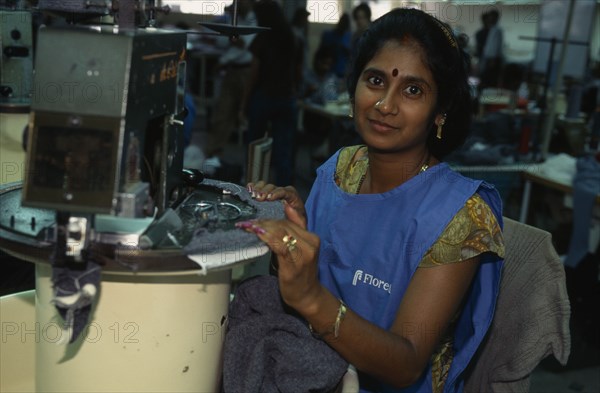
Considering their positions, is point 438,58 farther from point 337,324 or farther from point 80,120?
point 80,120

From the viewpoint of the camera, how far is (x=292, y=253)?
106 centimetres

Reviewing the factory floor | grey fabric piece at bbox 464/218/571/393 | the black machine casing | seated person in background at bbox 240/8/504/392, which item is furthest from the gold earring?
the factory floor

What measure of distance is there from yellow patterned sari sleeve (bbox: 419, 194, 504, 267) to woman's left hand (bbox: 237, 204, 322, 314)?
326 millimetres

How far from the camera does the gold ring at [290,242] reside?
1.05m

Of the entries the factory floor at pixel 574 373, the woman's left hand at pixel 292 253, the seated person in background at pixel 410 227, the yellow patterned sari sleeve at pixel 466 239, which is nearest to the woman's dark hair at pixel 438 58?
the seated person in background at pixel 410 227

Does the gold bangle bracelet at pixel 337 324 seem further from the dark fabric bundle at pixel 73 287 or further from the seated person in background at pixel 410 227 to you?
the dark fabric bundle at pixel 73 287

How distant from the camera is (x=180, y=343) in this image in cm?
110

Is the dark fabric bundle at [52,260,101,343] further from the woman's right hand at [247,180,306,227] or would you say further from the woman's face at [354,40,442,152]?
the woman's face at [354,40,442,152]

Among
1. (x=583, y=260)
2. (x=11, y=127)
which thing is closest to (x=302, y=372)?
(x=11, y=127)

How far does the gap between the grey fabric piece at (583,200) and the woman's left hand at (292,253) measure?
8.54 feet

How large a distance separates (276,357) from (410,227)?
415mm

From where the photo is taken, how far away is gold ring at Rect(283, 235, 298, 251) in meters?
1.05

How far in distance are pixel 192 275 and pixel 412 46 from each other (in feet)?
2.18

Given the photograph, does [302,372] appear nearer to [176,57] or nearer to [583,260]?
[176,57]
